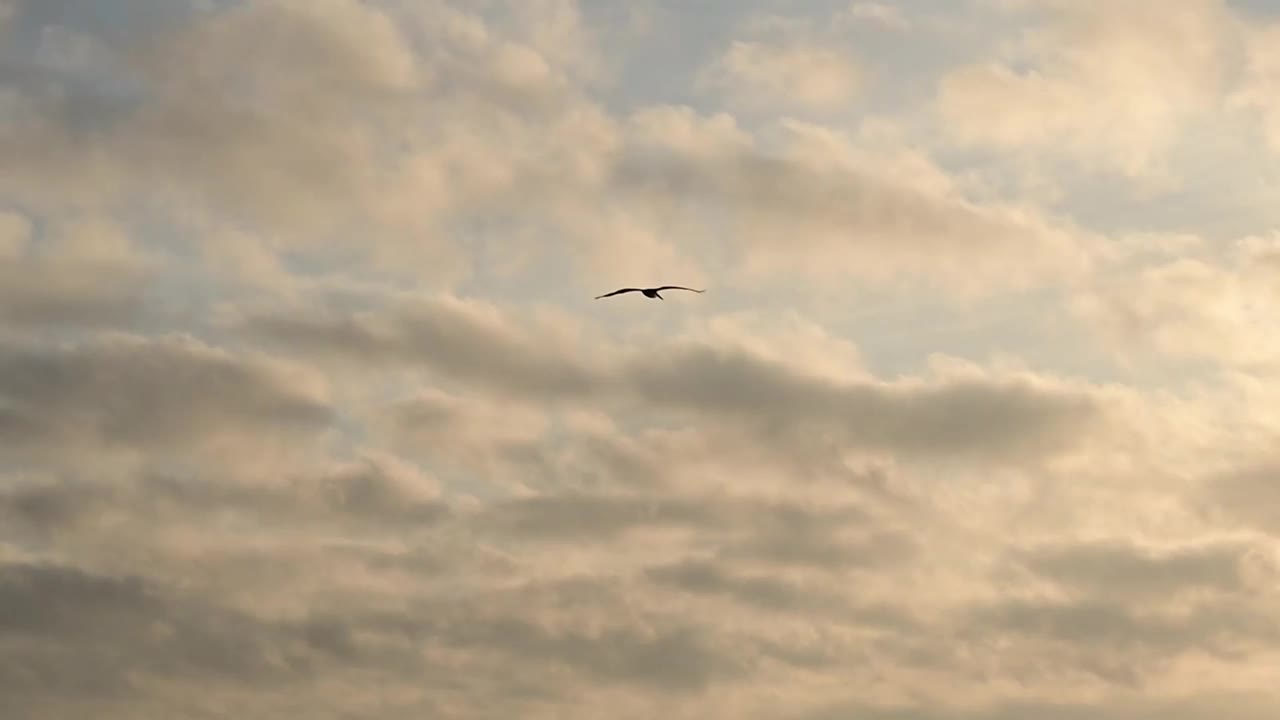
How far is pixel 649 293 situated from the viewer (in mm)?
157375
